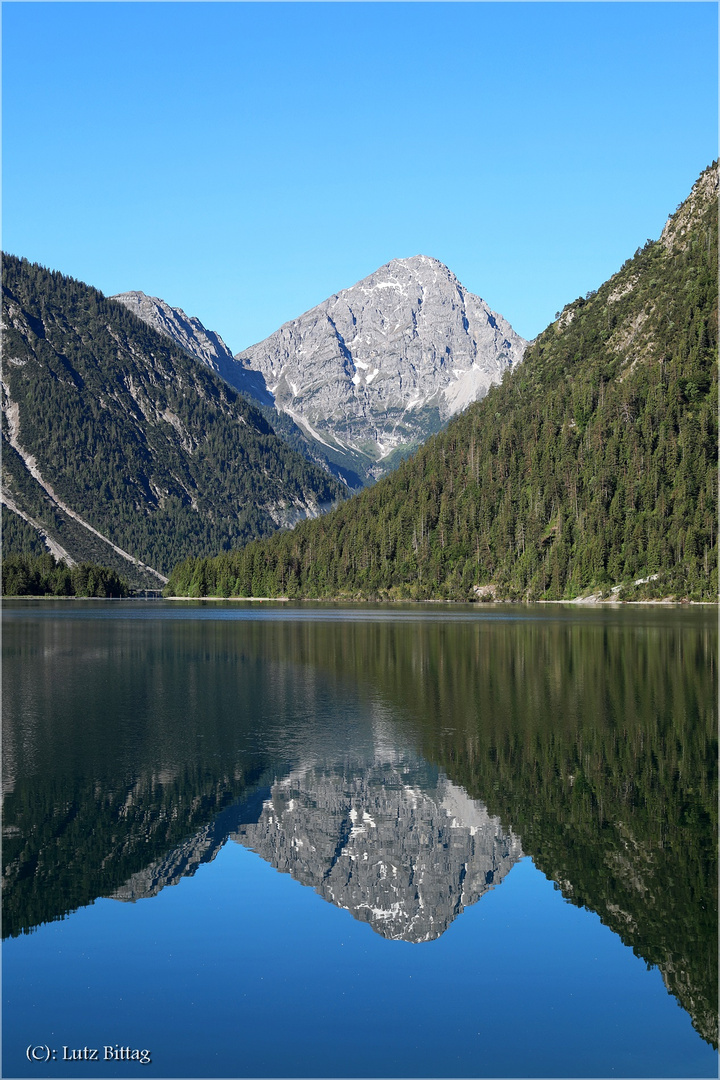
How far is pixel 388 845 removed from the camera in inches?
1258

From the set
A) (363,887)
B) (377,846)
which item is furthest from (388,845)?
(363,887)

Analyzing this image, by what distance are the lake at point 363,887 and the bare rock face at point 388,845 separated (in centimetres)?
11

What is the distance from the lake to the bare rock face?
108 mm

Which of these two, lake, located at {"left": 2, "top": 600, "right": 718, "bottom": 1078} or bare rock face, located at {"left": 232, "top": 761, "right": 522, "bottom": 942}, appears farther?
bare rock face, located at {"left": 232, "top": 761, "right": 522, "bottom": 942}

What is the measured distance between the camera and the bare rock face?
1078 inches

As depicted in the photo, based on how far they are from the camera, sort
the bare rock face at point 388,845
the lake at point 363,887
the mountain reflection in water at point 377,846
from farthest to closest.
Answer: the mountain reflection in water at point 377,846, the bare rock face at point 388,845, the lake at point 363,887

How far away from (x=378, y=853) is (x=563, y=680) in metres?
39.6

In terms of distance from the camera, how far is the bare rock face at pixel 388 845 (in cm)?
2738

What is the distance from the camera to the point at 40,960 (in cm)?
2345

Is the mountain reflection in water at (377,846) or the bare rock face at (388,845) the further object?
the mountain reflection in water at (377,846)

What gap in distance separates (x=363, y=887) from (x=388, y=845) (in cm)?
358

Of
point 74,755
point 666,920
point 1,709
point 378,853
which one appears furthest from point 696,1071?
point 1,709

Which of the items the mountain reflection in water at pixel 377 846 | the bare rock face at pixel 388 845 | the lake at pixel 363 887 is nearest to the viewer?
the lake at pixel 363 887

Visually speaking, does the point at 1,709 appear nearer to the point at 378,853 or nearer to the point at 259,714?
the point at 259,714
